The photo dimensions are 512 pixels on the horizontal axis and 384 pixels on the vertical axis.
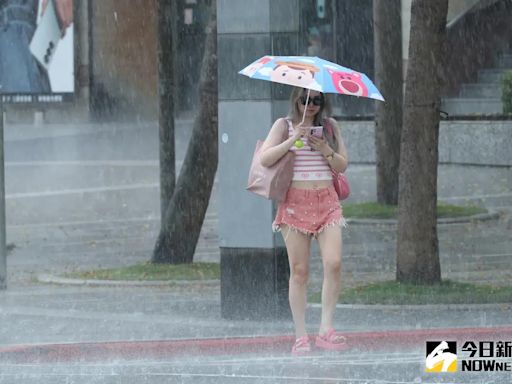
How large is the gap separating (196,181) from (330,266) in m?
5.26

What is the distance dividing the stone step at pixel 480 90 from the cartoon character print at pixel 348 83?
21.9 meters

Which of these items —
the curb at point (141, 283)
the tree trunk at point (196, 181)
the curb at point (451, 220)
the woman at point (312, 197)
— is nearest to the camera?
the woman at point (312, 197)

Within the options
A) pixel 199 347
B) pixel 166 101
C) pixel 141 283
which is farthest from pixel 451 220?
pixel 199 347

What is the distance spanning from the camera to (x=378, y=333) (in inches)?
386

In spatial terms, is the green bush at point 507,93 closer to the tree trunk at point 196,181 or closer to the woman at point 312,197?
the tree trunk at point 196,181

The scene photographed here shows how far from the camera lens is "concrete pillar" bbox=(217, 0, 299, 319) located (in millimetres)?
10773

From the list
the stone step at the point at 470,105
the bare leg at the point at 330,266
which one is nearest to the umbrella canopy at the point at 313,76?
the bare leg at the point at 330,266

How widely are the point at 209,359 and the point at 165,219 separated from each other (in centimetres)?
521

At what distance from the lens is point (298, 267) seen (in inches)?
366

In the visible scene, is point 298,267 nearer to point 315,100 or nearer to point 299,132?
point 299,132

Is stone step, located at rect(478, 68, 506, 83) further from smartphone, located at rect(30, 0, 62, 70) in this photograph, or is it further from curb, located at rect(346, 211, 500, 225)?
curb, located at rect(346, 211, 500, 225)

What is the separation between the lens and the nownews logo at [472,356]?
28.9 feet

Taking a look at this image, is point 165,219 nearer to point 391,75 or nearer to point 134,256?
point 134,256

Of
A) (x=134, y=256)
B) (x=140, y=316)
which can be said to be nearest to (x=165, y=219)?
(x=134, y=256)
